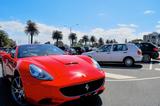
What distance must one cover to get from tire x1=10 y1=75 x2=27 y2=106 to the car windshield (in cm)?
83

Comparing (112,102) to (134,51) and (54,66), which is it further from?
(134,51)

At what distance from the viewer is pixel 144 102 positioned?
5.57 m

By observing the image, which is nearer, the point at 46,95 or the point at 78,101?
the point at 46,95

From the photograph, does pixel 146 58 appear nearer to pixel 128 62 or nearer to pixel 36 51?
pixel 128 62

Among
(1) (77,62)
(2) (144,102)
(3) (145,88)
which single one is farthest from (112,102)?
(3) (145,88)

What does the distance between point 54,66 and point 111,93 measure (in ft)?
6.79

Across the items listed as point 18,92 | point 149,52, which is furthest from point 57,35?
point 18,92

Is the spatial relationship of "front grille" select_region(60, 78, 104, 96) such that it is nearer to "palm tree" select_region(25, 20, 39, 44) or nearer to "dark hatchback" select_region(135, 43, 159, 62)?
"dark hatchback" select_region(135, 43, 159, 62)

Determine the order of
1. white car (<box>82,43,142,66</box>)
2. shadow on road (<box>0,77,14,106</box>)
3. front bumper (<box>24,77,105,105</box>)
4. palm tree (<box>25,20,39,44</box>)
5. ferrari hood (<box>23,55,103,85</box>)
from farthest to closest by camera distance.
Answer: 1. palm tree (<box>25,20,39,44</box>)
2. white car (<box>82,43,142,66</box>)
3. shadow on road (<box>0,77,14,106</box>)
4. ferrari hood (<box>23,55,103,85</box>)
5. front bumper (<box>24,77,105,105</box>)

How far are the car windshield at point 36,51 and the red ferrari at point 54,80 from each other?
27.2 inches

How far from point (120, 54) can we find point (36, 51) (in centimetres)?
937

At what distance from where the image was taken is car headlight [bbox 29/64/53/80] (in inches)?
190

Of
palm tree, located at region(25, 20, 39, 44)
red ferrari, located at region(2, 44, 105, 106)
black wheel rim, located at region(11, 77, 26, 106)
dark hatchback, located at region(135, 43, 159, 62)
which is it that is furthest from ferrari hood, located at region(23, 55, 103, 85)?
palm tree, located at region(25, 20, 39, 44)

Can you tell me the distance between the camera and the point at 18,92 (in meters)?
5.57
